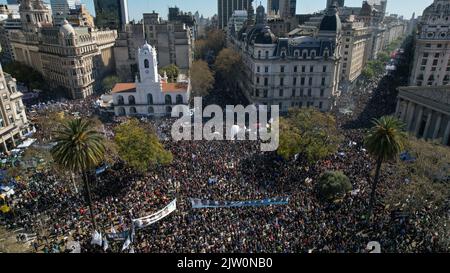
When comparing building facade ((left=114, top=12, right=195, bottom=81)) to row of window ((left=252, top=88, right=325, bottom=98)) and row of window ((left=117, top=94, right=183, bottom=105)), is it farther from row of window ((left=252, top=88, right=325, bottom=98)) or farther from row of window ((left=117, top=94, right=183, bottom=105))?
row of window ((left=252, top=88, right=325, bottom=98))

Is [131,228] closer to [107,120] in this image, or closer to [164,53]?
[107,120]

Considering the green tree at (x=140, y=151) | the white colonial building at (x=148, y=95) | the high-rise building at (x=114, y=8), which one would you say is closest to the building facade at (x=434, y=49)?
the white colonial building at (x=148, y=95)

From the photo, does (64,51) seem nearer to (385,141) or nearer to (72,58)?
(72,58)

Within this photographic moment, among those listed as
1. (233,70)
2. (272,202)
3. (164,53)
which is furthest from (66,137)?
(164,53)

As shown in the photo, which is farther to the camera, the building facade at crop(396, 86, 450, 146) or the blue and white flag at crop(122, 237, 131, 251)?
the building facade at crop(396, 86, 450, 146)

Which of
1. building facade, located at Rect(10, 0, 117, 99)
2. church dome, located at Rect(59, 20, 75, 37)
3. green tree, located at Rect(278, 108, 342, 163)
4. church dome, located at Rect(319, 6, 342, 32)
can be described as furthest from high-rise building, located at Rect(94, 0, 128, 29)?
A: green tree, located at Rect(278, 108, 342, 163)

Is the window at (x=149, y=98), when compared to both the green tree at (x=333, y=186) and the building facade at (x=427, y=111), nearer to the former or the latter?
the green tree at (x=333, y=186)
